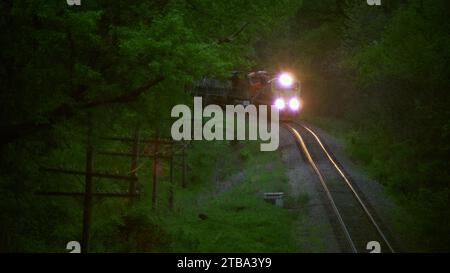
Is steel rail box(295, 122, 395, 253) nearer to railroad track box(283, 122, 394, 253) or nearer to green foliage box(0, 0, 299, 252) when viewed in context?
railroad track box(283, 122, 394, 253)

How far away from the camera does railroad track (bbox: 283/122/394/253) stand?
1736 cm

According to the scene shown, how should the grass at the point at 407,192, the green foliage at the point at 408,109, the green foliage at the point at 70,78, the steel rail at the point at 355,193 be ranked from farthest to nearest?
the steel rail at the point at 355,193
the green foliage at the point at 408,109
the grass at the point at 407,192
the green foliage at the point at 70,78

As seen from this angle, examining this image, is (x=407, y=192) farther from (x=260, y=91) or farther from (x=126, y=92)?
(x=260, y=91)

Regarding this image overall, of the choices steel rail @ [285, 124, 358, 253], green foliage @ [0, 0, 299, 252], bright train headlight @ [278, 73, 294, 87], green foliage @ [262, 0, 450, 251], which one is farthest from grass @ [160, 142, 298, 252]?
bright train headlight @ [278, 73, 294, 87]

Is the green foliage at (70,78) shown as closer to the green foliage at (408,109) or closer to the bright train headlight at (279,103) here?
the green foliage at (408,109)

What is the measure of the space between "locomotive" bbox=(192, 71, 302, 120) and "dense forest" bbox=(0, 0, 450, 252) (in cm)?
1431

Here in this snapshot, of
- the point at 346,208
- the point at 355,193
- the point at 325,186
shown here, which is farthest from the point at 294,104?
the point at 346,208

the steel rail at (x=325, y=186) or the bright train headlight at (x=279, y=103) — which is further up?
the bright train headlight at (x=279, y=103)

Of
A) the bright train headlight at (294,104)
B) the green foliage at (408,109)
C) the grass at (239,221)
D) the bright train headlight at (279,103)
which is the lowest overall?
the grass at (239,221)

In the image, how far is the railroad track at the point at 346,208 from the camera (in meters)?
17.4

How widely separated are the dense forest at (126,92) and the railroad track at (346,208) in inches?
60.6

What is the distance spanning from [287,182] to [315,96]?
25805mm

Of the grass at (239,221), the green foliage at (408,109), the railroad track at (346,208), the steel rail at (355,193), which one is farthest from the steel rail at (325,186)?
the green foliage at (408,109)
